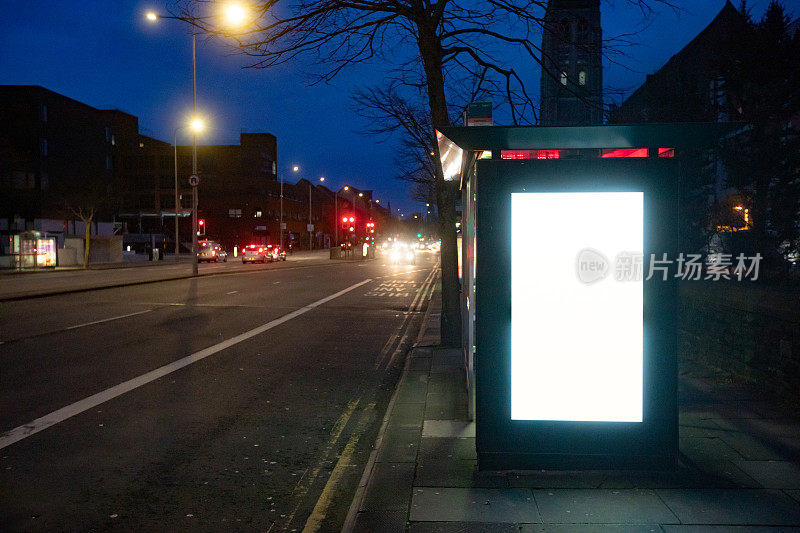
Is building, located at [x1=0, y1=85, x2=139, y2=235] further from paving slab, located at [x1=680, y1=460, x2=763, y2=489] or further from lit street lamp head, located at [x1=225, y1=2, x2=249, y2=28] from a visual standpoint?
paving slab, located at [x1=680, y1=460, x2=763, y2=489]

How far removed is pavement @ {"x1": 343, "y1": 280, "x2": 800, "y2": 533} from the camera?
3.70 meters

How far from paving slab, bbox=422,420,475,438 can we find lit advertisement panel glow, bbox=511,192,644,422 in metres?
1.08

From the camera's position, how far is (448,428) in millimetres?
5711

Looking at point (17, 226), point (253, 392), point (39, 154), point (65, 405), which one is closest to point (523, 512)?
point (253, 392)

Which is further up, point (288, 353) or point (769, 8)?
point (769, 8)

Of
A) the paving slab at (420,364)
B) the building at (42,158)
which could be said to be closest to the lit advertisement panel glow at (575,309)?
the paving slab at (420,364)

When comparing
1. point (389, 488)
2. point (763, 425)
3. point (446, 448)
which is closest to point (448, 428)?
point (446, 448)

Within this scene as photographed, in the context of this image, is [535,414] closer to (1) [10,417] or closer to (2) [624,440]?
(2) [624,440]

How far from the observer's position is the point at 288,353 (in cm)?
1012

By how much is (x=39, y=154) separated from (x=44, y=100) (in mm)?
5260

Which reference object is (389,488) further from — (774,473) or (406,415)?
(774,473)

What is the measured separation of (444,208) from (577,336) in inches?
228

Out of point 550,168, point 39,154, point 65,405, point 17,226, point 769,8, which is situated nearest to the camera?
point 550,168

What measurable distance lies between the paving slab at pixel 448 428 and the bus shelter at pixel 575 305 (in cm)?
95
